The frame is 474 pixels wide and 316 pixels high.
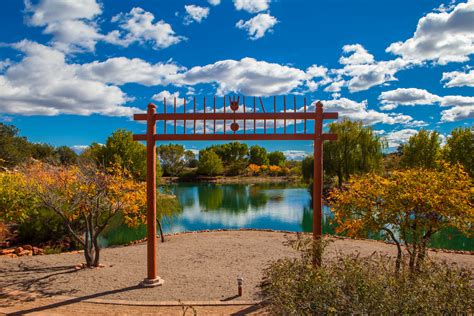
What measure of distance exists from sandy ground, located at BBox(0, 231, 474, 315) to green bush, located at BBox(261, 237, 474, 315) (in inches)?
73.2

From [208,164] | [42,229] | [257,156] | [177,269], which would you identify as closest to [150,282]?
[177,269]

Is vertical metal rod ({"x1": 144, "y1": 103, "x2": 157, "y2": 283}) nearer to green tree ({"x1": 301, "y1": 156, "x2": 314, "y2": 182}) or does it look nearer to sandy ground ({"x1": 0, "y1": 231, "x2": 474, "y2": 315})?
sandy ground ({"x1": 0, "y1": 231, "x2": 474, "y2": 315})

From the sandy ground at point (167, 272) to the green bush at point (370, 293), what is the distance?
6.10 ft

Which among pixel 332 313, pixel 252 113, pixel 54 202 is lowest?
pixel 332 313

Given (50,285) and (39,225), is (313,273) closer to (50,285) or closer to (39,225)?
(50,285)

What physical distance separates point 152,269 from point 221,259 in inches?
114

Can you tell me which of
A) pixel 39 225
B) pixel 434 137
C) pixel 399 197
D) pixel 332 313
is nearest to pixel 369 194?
pixel 399 197

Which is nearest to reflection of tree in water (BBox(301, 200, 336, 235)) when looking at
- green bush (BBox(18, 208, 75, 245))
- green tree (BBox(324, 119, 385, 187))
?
green tree (BBox(324, 119, 385, 187))

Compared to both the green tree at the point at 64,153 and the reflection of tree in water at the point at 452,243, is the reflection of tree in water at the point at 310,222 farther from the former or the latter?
the green tree at the point at 64,153

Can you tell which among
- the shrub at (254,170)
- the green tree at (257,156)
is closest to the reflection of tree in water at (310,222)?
the shrub at (254,170)

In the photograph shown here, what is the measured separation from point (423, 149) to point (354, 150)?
18.9 ft

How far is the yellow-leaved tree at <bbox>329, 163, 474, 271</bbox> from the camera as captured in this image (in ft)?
21.4

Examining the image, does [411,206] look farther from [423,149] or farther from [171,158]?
[171,158]

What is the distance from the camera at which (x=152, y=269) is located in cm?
756
